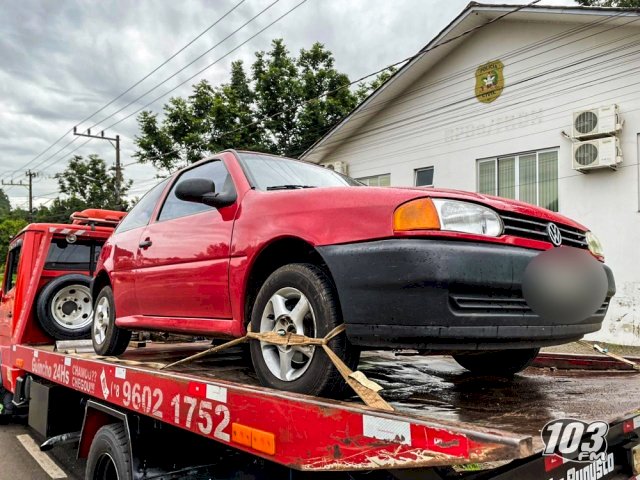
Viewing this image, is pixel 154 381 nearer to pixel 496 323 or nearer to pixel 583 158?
pixel 496 323

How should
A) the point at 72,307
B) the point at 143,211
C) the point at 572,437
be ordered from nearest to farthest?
the point at 572,437 < the point at 143,211 < the point at 72,307

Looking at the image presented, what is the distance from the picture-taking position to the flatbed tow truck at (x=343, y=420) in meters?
1.80

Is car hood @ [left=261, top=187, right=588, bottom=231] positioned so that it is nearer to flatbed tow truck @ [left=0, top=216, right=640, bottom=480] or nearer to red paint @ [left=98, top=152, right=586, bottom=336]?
red paint @ [left=98, top=152, right=586, bottom=336]

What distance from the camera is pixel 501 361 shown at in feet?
11.4

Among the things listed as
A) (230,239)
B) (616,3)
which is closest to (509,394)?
(230,239)

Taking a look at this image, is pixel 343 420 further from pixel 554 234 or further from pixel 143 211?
pixel 143 211

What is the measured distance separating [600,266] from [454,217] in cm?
105

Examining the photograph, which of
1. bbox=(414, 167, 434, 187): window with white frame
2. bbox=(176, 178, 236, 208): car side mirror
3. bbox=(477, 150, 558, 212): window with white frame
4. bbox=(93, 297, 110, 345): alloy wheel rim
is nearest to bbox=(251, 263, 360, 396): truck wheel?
bbox=(176, 178, 236, 208): car side mirror

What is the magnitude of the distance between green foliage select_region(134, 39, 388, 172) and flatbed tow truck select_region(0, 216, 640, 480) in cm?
1987

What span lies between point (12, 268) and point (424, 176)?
31.0 ft

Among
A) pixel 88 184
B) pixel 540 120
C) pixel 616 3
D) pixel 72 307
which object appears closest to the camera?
pixel 72 307

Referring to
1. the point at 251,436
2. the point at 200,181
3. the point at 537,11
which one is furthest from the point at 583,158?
the point at 251,436

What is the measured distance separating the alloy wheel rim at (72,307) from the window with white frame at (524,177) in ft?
27.4

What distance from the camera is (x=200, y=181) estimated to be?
3096mm
